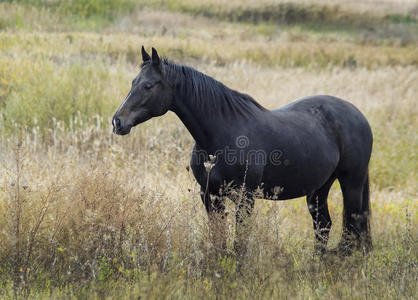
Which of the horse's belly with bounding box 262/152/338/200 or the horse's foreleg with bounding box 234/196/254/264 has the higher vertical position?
the horse's belly with bounding box 262/152/338/200

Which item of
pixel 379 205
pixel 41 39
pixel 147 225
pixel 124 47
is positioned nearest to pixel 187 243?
pixel 147 225

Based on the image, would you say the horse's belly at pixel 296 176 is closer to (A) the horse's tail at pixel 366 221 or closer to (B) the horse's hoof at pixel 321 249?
(B) the horse's hoof at pixel 321 249

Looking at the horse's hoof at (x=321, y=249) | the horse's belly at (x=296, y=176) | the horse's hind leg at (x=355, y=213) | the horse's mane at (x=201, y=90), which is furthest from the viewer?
the horse's hind leg at (x=355, y=213)

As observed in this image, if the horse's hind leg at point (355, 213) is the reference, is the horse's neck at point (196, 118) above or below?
above

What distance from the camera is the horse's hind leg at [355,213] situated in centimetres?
502

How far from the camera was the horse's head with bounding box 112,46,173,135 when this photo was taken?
388cm

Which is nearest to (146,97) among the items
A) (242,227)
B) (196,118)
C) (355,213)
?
(196,118)

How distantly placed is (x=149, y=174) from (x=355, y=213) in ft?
8.44

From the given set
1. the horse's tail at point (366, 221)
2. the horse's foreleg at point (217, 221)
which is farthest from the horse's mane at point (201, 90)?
the horse's tail at point (366, 221)

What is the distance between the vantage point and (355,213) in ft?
16.6

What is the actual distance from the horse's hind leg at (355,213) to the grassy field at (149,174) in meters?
0.31

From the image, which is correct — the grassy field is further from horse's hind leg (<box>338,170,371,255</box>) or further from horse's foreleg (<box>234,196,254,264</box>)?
horse's hind leg (<box>338,170,371,255</box>)

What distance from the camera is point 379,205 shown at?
6.64 metres

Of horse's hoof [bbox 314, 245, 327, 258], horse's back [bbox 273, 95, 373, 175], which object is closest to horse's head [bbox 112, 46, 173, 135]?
horse's back [bbox 273, 95, 373, 175]
